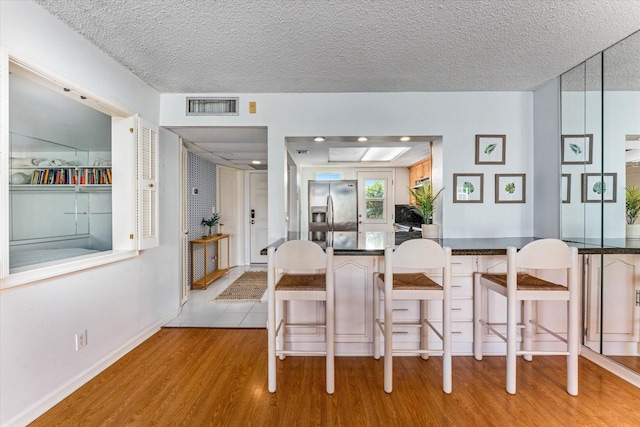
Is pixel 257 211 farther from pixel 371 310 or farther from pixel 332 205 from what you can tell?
pixel 371 310

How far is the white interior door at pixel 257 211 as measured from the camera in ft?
19.3

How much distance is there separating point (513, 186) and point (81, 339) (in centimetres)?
377

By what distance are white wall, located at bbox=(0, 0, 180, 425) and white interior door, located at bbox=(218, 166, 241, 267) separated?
275 centimetres

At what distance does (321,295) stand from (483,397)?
3.93 feet

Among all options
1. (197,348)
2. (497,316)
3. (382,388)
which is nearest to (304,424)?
(382,388)

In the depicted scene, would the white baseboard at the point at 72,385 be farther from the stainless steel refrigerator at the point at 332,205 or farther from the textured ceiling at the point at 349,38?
the stainless steel refrigerator at the point at 332,205

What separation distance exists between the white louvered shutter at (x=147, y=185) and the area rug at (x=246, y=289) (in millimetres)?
1410

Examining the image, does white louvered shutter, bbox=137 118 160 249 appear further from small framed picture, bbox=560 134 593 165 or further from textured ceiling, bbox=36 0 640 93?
small framed picture, bbox=560 134 593 165

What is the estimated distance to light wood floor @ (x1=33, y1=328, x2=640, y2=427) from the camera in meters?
1.60

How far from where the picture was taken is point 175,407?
171cm

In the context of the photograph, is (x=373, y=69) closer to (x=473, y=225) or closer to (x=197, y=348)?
(x=473, y=225)

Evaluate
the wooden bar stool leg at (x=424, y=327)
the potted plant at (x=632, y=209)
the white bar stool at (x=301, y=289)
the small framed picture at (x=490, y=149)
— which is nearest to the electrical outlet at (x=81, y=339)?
the white bar stool at (x=301, y=289)

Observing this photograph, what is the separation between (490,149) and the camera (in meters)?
2.75

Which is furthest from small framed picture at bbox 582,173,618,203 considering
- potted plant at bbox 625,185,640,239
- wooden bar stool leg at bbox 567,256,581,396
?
wooden bar stool leg at bbox 567,256,581,396
